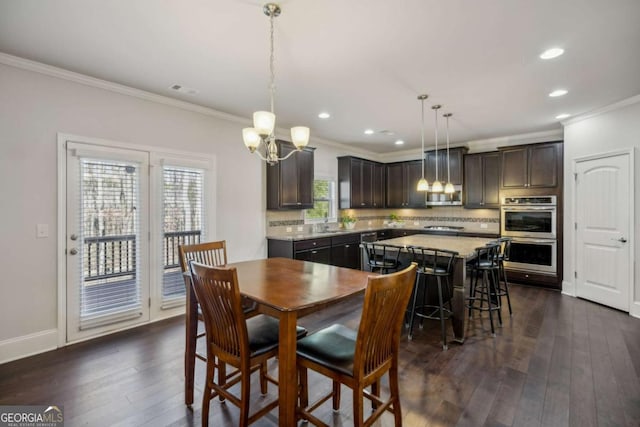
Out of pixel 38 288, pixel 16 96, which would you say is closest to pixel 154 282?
pixel 38 288

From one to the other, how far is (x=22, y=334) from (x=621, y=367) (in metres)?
5.32

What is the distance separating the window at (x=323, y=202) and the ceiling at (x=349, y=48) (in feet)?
7.38

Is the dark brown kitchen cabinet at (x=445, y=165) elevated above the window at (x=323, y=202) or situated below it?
above

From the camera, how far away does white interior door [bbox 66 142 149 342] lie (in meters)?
3.12

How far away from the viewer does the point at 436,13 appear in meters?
2.13

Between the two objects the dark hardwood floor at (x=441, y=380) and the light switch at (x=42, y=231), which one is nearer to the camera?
the dark hardwood floor at (x=441, y=380)

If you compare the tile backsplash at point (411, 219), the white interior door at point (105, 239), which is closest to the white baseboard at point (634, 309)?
the tile backsplash at point (411, 219)

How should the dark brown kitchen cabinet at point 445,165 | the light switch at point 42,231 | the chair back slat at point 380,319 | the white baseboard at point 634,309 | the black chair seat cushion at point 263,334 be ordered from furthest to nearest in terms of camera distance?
the dark brown kitchen cabinet at point 445,165, the white baseboard at point 634,309, the light switch at point 42,231, the black chair seat cushion at point 263,334, the chair back slat at point 380,319

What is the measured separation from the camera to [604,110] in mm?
4184

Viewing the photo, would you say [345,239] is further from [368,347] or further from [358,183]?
[368,347]

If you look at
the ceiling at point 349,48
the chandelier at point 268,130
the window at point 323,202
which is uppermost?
the ceiling at point 349,48

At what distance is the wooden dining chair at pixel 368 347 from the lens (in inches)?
58.5

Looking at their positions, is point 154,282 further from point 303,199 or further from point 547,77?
point 547,77

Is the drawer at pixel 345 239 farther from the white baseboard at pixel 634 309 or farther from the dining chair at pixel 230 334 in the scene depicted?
the white baseboard at pixel 634 309
